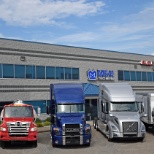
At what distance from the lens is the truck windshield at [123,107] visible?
2122cm

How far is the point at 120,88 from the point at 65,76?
14364 millimetres

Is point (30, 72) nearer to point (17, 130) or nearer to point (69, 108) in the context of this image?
point (69, 108)

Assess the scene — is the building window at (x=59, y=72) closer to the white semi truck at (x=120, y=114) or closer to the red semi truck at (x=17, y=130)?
the white semi truck at (x=120, y=114)

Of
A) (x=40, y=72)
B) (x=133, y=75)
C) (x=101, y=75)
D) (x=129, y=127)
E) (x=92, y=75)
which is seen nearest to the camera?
(x=129, y=127)

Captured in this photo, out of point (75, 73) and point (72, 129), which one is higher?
point (75, 73)

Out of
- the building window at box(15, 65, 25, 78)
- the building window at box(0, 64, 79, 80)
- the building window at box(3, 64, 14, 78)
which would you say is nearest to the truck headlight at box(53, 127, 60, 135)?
the building window at box(0, 64, 79, 80)

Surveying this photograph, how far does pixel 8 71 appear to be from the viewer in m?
30.9

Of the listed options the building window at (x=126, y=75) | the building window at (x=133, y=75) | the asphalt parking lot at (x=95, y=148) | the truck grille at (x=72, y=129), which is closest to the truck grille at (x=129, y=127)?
the asphalt parking lot at (x=95, y=148)

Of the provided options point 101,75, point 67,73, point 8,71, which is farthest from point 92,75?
point 8,71

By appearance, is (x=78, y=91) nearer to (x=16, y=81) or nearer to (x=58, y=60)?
(x=16, y=81)

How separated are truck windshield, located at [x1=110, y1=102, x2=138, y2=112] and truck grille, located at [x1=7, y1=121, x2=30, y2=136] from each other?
6.14 metres

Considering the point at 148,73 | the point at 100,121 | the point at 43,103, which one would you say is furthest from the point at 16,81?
the point at 148,73

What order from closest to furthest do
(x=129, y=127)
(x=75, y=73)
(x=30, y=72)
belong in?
(x=129, y=127) → (x=30, y=72) → (x=75, y=73)

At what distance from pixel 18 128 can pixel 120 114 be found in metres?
6.51
